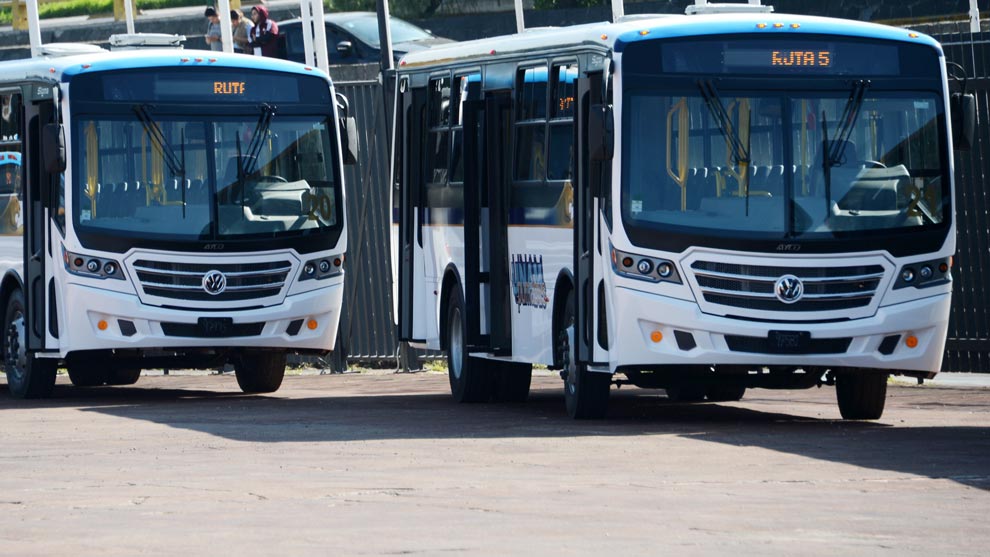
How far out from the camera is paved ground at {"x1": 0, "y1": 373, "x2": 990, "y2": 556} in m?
9.91

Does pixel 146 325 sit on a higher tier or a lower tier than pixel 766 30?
lower

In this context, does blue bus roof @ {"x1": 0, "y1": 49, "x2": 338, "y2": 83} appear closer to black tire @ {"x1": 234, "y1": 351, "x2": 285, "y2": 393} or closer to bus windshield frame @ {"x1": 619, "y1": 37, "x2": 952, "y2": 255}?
black tire @ {"x1": 234, "y1": 351, "x2": 285, "y2": 393}

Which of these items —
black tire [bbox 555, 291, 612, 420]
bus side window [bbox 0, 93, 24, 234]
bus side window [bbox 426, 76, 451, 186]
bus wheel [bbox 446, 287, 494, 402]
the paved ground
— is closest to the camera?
the paved ground

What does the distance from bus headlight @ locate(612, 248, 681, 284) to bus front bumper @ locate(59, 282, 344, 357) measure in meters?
4.92

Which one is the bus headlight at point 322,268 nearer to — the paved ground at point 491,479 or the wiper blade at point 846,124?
the paved ground at point 491,479

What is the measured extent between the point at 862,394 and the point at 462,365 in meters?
3.84

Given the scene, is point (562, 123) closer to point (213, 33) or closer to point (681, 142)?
point (681, 142)

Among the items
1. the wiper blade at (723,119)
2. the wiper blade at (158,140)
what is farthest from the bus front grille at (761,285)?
the wiper blade at (158,140)

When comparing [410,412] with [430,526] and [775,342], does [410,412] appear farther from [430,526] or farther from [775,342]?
[430,526]

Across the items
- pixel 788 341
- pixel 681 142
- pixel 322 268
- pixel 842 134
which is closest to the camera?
pixel 788 341

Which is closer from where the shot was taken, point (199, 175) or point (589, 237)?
point (589, 237)

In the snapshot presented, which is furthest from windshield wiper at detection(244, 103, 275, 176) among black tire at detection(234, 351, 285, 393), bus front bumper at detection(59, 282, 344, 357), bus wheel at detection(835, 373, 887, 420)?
bus wheel at detection(835, 373, 887, 420)

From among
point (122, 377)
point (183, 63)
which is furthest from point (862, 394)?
point (122, 377)

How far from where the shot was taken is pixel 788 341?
51.6 feet
